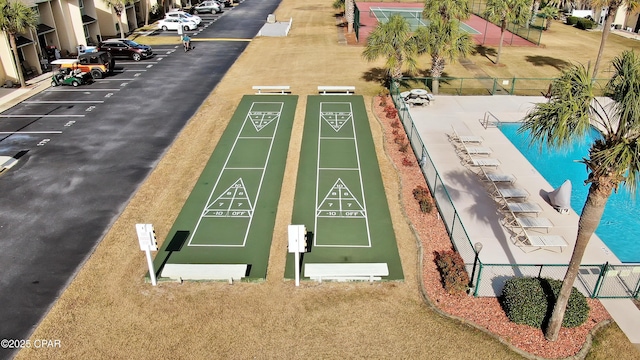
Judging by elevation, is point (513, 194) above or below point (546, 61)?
below

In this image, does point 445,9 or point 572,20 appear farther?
point 572,20

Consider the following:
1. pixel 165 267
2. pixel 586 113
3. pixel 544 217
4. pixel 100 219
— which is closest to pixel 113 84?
pixel 100 219

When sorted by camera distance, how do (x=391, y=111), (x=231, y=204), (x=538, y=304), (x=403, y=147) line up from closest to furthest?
(x=538, y=304) < (x=231, y=204) < (x=403, y=147) < (x=391, y=111)

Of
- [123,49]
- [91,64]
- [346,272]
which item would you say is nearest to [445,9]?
[346,272]

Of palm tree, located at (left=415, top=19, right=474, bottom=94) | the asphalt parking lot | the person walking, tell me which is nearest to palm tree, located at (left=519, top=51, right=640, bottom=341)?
the asphalt parking lot

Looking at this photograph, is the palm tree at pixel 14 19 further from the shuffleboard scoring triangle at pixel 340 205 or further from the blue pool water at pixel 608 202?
the blue pool water at pixel 608 202

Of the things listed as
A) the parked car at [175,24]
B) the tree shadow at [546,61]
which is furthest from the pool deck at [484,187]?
the parked car at [175,24]

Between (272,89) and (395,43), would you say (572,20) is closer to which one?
(395,43)

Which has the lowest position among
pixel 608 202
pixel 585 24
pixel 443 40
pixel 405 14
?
pixel 608 202
